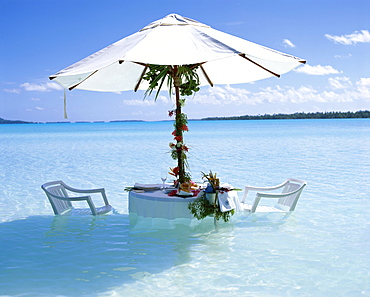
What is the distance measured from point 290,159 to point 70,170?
31.1 feet

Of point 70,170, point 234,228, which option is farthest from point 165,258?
point 70,170

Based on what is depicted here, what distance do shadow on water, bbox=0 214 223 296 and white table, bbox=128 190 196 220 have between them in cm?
33

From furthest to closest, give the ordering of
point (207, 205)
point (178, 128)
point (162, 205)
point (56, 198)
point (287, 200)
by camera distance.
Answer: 1. point (287, 200)
2. point (56, 198)
3. point (178, 128)
4. point (162, 205)
5. point (207, 205)

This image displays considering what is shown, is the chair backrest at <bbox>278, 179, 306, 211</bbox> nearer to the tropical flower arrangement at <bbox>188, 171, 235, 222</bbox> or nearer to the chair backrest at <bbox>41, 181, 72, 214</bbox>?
the tropical flower arrangement at <bbox>188, 171, 235, 222</bbox>

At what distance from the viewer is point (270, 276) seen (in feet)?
15.5

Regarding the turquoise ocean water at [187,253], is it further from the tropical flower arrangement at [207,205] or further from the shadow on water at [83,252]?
the tropical flower arrangement at [207,205]

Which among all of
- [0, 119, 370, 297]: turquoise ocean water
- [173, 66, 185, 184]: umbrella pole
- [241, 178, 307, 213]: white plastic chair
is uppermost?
[173, 66, 185, 184]: umbrella pole

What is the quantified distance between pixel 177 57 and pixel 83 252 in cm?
272

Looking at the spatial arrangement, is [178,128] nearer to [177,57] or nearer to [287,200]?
[177,57]

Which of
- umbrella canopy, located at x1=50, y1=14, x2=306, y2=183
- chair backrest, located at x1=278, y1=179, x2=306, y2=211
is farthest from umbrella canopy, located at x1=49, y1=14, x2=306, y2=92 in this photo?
chair backrest, located at x1=278, y1=179, x2=306, y2=211

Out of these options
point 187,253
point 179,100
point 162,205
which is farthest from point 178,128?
point 187,253

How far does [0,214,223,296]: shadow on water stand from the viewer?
4.64 meters

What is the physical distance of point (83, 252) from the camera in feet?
18.4

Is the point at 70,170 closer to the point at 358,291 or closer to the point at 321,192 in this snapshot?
the point at 321,192
